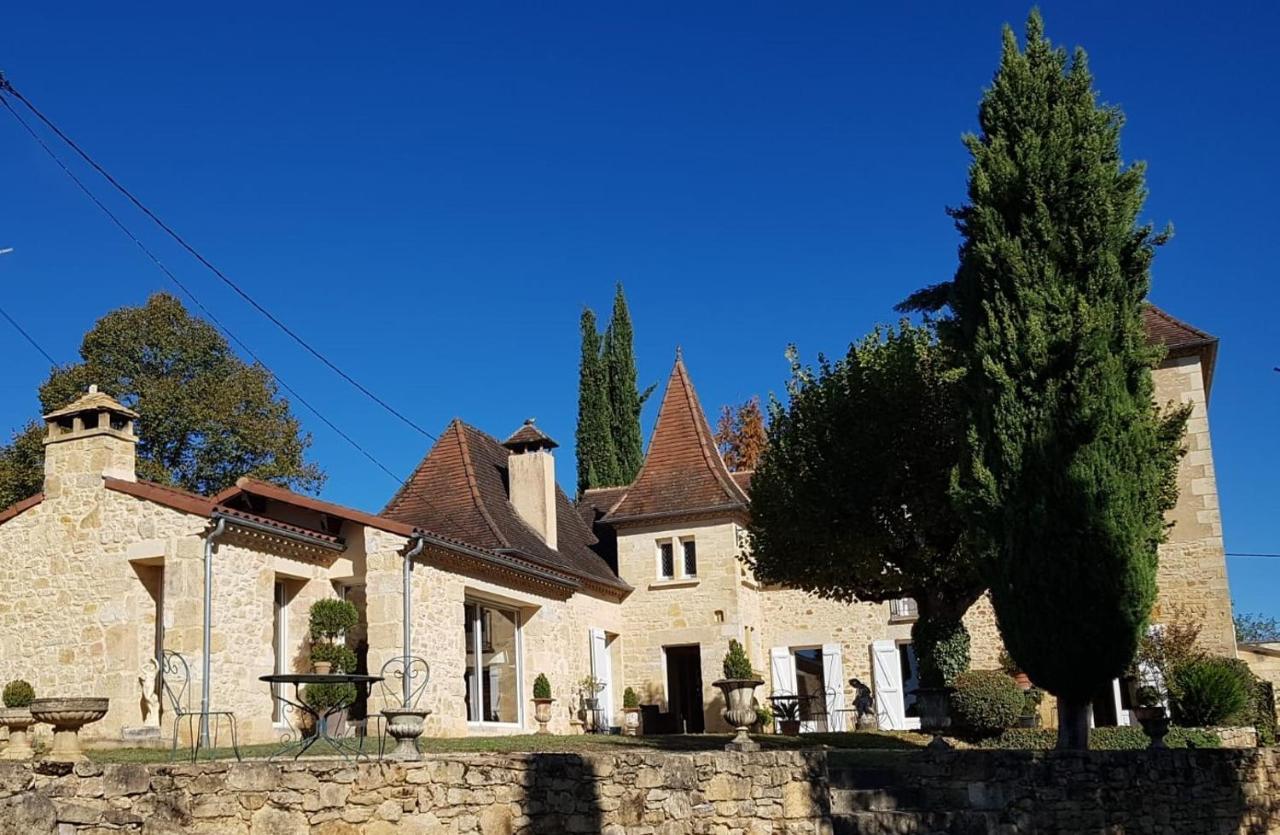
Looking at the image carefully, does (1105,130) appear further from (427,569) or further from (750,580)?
(750,580)

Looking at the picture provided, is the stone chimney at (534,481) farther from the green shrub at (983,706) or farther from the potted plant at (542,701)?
the green shrub at (983,706)

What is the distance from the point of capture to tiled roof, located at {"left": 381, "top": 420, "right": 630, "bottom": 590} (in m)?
21.3

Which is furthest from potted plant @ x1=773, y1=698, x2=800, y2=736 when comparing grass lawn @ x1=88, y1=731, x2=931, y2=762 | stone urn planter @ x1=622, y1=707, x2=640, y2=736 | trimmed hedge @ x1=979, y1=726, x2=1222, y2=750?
trimmed hedge @ x1=979, y1=726, x2=1222, y2=750

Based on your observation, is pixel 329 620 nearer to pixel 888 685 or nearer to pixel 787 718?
pixel 787 718

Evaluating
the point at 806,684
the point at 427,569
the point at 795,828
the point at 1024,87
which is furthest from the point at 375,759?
the point at 806,684

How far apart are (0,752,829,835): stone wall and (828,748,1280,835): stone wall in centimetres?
129

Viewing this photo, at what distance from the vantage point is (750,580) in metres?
26.0

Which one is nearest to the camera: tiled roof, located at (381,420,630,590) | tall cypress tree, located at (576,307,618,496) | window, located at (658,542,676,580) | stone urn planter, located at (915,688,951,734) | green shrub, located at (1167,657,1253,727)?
stone urn planter, located at (915,688,951,734)

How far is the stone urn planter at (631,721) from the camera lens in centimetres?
2430

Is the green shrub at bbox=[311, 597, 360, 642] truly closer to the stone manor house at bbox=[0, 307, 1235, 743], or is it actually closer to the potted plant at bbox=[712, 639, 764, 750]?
the stone manor house at bbox=[0, 307, 1235, 743]

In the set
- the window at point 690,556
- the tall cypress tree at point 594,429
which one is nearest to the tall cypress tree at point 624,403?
the tall cypress tree at point 594,429

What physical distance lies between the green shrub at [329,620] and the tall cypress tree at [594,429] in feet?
60.3

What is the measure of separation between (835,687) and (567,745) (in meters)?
10.9

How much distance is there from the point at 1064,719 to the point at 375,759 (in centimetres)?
863
